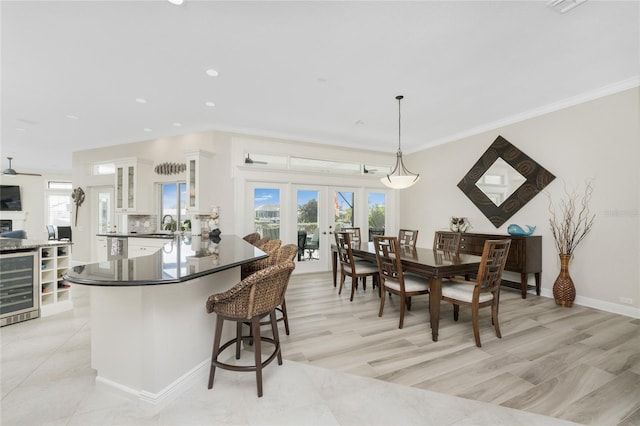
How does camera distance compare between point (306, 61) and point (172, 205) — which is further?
point (172, 205)

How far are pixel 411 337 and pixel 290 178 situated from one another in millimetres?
3738

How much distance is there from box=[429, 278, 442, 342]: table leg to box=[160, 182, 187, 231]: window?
184 inches

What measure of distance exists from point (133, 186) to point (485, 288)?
6141 millimetres

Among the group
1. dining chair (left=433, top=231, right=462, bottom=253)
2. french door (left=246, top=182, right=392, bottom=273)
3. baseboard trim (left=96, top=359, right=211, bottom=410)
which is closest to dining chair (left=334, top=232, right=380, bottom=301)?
dining chair (left=433, top=231, right=462, bottom=253)

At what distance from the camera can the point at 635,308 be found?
3.30 metres

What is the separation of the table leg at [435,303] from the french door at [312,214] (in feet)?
10.9

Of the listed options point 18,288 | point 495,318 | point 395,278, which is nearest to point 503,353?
point 495,318

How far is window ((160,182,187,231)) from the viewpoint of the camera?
5.40 m

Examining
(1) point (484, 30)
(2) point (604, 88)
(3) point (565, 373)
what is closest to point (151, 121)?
(1) point (484, 30)

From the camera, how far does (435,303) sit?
8.84 feet

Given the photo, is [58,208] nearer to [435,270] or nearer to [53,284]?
[53,284]

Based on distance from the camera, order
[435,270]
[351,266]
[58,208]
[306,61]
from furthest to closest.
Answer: [58,208] → [351,266] → [306,61] → [435,270]

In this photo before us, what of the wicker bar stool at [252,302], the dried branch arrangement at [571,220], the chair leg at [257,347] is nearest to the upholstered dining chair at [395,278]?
the wicker bar stool at [252,302]

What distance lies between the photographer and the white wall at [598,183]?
132 inches
